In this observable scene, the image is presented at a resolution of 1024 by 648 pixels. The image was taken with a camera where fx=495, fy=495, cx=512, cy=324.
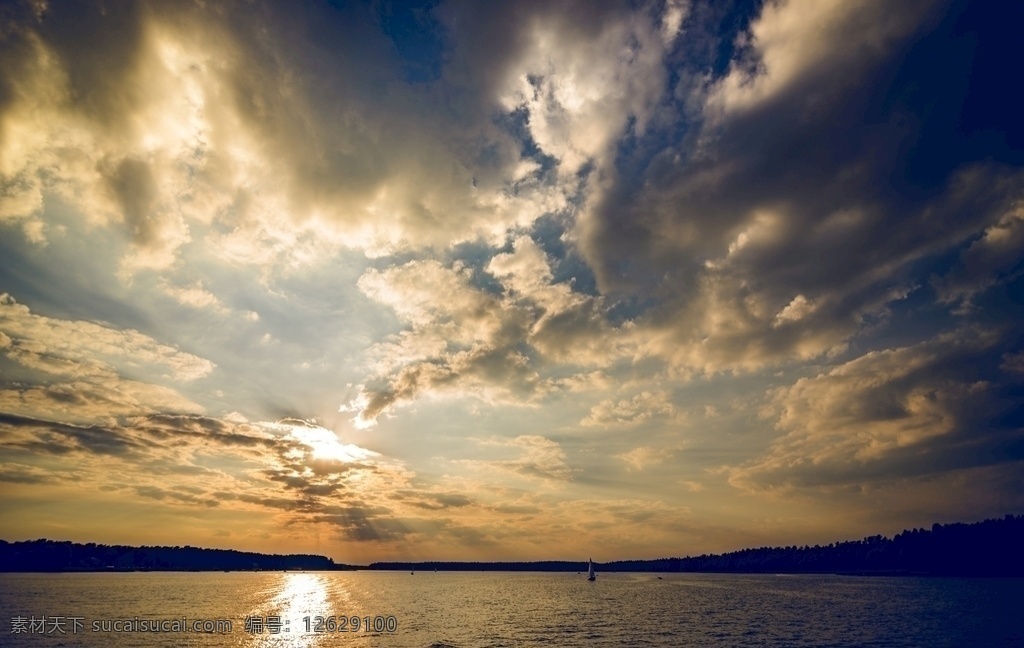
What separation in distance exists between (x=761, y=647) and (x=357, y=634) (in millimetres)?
62245

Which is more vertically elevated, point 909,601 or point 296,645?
point 296,645

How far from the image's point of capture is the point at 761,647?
2805 inches

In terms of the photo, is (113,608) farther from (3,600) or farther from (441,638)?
(441,638)

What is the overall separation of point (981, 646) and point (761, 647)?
1351 inches

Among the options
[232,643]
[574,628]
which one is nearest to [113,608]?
[232,643]

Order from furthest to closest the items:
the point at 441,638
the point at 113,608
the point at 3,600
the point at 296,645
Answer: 1. the point at 3,600
2. the point at 113,608
3. the point at 441,638
4. the point at 296,645

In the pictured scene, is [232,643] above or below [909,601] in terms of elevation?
above

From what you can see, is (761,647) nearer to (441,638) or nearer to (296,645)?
(441,638)

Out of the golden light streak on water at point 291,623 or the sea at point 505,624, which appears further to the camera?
the sea at point 505,624

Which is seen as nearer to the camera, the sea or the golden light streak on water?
the golden light streak on water

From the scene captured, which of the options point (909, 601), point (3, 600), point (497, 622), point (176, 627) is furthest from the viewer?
point (909, 601)

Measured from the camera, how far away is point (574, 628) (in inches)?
3561

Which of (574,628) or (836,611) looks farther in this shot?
(836,611)

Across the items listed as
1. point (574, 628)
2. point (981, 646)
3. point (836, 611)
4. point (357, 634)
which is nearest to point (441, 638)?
point (357, 634)
